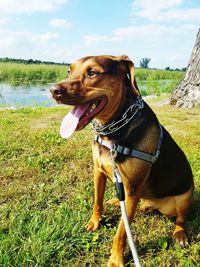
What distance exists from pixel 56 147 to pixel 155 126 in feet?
9.51

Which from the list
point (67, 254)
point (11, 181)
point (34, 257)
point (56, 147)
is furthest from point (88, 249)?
point (56, 147)

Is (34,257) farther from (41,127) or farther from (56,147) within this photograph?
(41,127)

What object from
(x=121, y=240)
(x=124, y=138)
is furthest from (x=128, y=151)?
(x=121, y=240)

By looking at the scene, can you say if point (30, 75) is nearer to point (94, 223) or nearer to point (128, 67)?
point (94, 223)

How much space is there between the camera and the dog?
2609 millimetres

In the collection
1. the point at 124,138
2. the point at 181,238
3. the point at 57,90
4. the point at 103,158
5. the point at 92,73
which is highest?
the point at 92,73

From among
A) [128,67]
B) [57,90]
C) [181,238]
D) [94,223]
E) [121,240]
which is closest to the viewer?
[57,90]

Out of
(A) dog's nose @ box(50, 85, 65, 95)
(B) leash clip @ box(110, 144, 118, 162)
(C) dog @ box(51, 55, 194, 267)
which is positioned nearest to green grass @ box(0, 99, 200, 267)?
(C) dog @ box(51, 55, 194, 267)

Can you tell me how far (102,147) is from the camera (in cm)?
302

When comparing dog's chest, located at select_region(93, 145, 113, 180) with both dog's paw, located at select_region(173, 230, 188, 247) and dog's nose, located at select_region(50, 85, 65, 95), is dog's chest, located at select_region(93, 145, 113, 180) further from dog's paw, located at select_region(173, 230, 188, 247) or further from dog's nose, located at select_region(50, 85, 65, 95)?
dog's paw, located at select_region(173, 230, 188, 247)

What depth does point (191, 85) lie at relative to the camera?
28.0 ft

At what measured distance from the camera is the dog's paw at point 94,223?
11.2 ft

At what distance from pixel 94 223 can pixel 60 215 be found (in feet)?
1.26

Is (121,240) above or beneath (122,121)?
beneath
